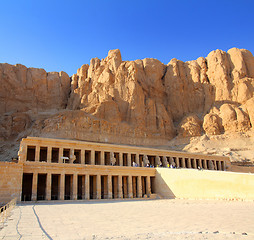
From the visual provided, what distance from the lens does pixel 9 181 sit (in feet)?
80.1

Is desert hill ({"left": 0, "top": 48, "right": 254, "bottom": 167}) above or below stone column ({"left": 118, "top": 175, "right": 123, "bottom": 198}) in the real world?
above

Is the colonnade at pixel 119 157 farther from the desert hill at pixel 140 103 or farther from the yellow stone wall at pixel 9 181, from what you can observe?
the desert hill at pixel 140 103

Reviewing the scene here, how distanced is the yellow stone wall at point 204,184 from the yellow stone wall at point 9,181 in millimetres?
17069

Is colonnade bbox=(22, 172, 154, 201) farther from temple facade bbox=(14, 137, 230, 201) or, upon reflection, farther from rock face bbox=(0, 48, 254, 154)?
rock face bbox=(0, 48, 254, 154)

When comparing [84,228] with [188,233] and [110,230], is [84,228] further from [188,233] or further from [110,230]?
[188,233]

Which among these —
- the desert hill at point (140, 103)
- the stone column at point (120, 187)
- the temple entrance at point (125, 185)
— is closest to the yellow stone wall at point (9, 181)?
the stone column at point (120, 187)

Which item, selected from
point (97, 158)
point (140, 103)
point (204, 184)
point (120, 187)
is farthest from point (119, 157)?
point (140, 103)

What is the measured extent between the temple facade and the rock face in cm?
1611

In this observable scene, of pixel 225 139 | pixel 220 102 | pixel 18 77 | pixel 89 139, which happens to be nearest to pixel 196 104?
pixel 220 102

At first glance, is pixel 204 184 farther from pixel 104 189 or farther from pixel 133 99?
pixel 133 99

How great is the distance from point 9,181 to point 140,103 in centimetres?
4330

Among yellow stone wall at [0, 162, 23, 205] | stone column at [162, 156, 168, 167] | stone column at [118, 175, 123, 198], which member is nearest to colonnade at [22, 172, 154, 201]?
stone column at [118, 175, 123, 198]

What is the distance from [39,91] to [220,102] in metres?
47.0

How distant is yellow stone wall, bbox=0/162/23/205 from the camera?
939 inches
